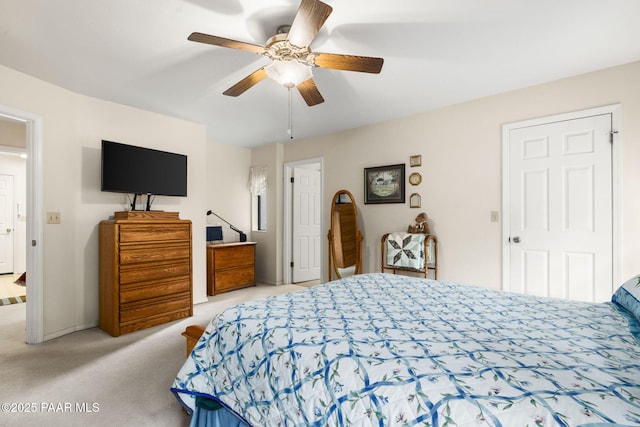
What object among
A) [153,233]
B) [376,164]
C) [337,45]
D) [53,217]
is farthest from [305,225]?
[337,45]

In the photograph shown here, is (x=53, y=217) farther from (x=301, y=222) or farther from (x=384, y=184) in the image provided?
(x=384, y=184)

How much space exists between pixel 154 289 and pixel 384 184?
112 inches

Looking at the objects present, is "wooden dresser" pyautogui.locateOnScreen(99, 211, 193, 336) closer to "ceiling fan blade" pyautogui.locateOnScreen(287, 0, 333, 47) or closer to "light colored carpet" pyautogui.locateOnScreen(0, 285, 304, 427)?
"light colored carpet" pyautogui.locateOnScreen(0, 285, 304, 427)

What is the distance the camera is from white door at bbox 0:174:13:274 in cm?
530

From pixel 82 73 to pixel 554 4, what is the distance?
3437 millimetres

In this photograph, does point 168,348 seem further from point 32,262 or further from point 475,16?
point 475,16

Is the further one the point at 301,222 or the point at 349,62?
the point at 301,222

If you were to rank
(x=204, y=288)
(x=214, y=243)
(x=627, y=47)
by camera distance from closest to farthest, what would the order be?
(x=627, y=47) → (x=204, y=288) → (x=214, y=243)

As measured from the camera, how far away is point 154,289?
10.1 feet

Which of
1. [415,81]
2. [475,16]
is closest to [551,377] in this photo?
[475,16]

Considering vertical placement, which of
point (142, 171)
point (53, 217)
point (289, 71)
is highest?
point (289, 71)

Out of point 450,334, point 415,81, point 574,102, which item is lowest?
point 450,334

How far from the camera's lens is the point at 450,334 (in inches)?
46.4

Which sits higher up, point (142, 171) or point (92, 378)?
point (142, 171)
